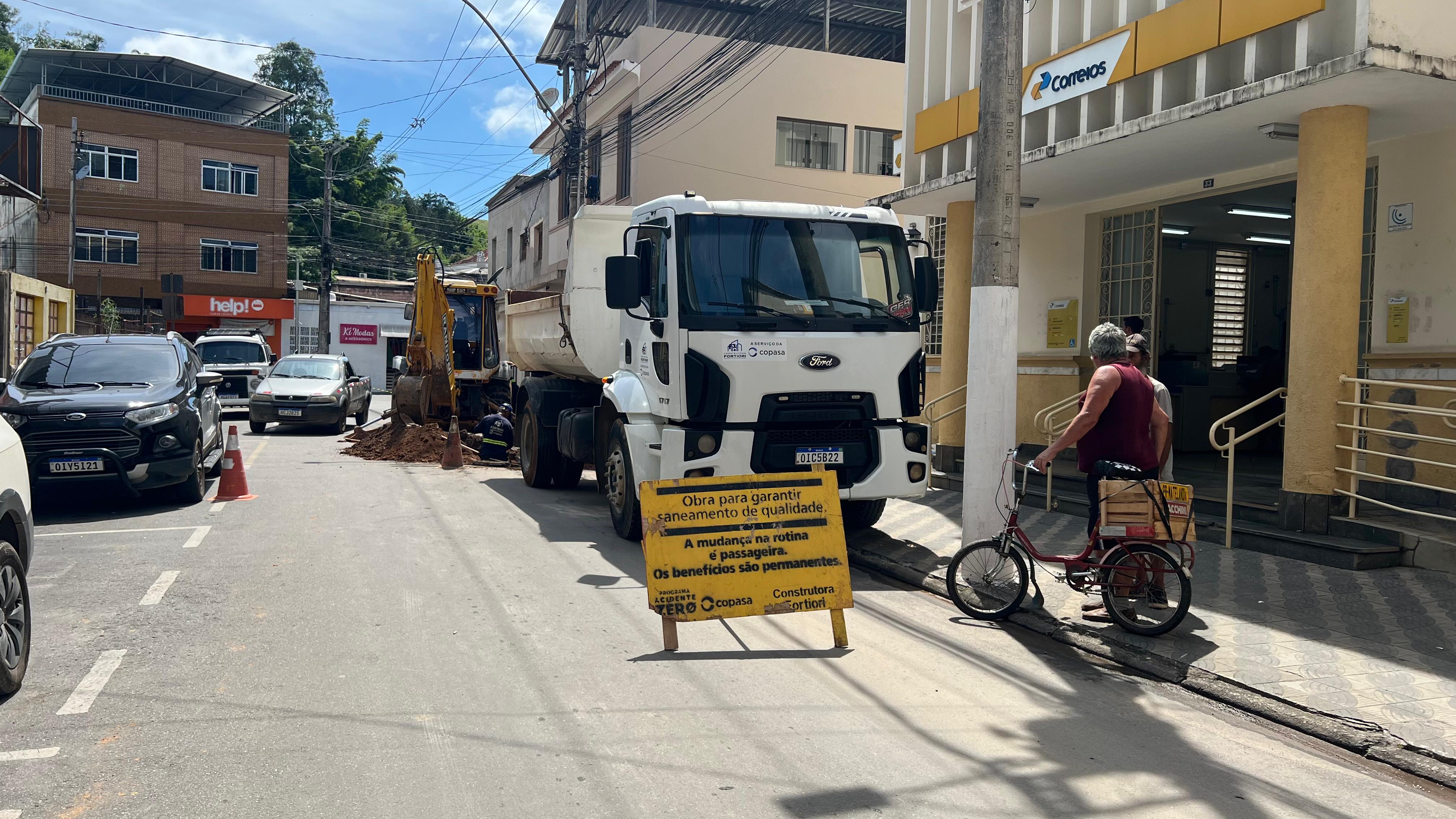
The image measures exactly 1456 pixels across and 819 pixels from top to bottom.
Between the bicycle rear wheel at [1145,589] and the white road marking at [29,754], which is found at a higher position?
the bicycle rear wheel at [1145,589]

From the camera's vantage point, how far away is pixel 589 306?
11477mm

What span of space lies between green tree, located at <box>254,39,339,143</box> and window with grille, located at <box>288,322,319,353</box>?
22930mm

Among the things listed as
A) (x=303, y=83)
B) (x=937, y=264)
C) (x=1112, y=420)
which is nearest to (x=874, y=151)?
(x=937, y=264)

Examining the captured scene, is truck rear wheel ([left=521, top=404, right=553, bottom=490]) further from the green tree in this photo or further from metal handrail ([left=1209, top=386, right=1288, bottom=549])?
the green tree

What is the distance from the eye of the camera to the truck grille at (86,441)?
10031 mm

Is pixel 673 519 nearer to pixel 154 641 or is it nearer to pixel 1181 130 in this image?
pixel 154 641

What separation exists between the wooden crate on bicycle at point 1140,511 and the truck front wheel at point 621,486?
13.5ft

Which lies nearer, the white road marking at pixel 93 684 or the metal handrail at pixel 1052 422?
the white road marking at pixel 93 684

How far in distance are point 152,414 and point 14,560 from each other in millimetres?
6030

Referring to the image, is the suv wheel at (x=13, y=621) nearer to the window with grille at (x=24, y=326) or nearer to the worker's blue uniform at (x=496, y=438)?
the worker's blue uniform at (x=496, y=438)

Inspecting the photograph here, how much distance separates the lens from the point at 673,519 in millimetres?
6137

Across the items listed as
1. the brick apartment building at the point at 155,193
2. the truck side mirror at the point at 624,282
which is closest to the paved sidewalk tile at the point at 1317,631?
the truck side mirror at the point at 624,282

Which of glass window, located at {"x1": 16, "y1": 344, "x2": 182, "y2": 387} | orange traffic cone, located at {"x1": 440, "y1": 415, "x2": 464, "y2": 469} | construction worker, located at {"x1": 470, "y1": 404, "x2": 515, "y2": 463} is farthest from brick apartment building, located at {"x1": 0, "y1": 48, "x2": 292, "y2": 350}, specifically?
glass window, located at {"x1": 16, "y1": 344, "x2": 182, "y2": 387}

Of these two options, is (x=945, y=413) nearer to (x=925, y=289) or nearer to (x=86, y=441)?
(x=925, y=289)
